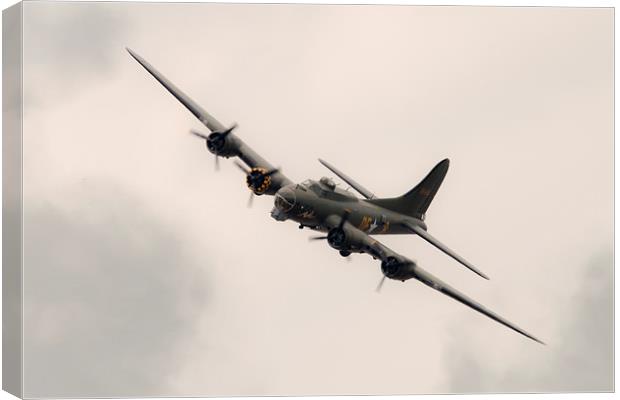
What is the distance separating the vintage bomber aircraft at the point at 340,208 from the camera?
54094mm

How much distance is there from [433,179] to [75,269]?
53.3ft

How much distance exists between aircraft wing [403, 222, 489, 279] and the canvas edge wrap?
1628 cm

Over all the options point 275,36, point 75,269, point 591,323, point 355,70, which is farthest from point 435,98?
point 75,269

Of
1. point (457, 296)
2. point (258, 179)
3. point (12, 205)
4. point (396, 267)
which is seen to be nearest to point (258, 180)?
point (258, 179)

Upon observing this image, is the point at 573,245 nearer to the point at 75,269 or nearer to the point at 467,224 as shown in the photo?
the point at 467,224

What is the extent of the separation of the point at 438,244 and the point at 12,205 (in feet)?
56.3

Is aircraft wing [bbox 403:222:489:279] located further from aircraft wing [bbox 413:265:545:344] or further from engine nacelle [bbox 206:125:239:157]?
engine nacelle [bbox 206:125:239:157]

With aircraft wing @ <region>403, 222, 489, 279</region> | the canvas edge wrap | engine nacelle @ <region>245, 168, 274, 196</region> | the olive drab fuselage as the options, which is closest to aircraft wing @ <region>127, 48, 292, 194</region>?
engine nacelle @ <region>245, 168, 274, 196</region>

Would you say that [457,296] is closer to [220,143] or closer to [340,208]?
[340,208]

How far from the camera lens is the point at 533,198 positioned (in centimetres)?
5834

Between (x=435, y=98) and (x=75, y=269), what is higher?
(x=435, y=98)

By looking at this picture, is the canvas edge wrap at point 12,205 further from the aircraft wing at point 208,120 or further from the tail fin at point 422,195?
the tail fin at point 422,195

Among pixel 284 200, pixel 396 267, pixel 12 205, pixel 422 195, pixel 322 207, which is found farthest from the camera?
pixel 422 195

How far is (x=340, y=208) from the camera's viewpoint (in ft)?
181
